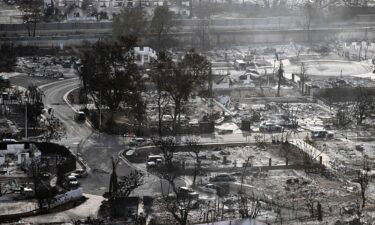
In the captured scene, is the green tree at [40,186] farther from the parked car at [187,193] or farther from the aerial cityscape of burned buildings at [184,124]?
the parked car at [187,193]

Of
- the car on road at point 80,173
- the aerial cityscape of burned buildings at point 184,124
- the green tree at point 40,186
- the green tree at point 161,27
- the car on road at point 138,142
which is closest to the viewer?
the green tree at point 40,186

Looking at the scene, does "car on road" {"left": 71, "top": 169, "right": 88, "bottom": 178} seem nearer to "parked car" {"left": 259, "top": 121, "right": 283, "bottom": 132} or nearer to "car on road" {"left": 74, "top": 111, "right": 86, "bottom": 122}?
"car on road" {"left": 74, "top": 111, "right": 86, "bottom": 122}

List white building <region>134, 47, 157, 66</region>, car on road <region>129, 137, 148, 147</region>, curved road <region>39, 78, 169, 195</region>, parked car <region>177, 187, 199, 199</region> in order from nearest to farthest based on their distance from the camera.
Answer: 1. parked car <region>177, 187, 199, 199</region>
2. curved road <region>39, 78, 169, 195</region>
3. car on road <region>129, 137, 148, 147</region>
4. white building <region>134, 47, 157, 66</region>

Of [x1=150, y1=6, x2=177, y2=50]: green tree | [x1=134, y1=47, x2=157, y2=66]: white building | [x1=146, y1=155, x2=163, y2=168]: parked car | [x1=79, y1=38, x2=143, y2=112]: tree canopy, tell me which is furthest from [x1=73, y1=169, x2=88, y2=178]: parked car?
[x1=150, y1=6, x2=177, y2=50]: green tree

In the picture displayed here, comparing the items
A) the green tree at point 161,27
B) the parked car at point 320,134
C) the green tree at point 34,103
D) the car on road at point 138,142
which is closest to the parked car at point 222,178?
the car on road at point 138,142

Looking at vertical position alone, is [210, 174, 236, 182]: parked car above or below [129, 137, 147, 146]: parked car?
below

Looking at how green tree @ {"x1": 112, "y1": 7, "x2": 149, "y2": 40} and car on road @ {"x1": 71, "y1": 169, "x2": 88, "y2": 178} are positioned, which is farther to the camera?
green tree @ {"x1": 112, "y1": 7, "x2": 149, "y2": 40}

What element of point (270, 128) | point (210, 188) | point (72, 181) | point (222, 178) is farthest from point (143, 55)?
point (210, 188)
